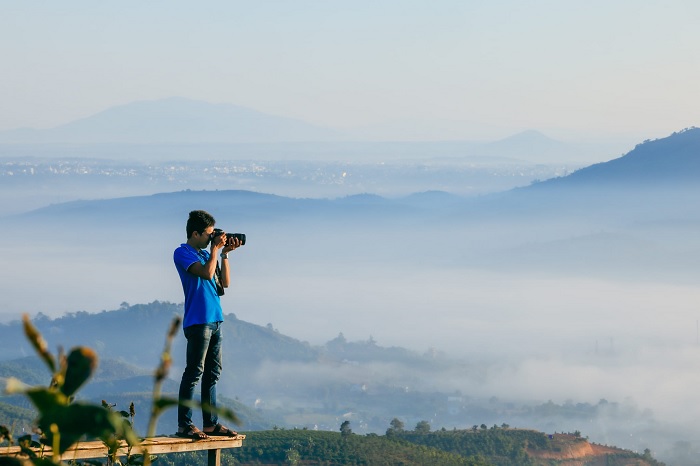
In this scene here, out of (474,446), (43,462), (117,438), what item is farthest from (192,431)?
(474,446)

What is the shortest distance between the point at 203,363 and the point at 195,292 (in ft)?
2.00

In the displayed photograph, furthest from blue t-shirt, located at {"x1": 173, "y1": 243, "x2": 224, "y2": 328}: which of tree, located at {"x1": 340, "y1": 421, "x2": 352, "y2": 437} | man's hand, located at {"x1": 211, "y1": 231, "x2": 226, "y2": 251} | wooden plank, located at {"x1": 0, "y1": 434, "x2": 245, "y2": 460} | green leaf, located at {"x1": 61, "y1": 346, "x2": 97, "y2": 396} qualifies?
tree, located at {"x1": 340, "y1": 421, "x2": 352, "y2": 437}

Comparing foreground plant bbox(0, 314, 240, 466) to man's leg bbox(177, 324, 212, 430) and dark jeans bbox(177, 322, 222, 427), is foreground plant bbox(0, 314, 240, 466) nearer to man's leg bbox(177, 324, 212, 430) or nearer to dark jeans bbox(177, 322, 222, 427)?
dark jeans bbox(177, 322, 222, 427)

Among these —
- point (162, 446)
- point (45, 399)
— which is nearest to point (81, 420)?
point (45, 399)

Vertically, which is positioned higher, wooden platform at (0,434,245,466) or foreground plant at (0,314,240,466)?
foreground plant at (0,314,240,466)

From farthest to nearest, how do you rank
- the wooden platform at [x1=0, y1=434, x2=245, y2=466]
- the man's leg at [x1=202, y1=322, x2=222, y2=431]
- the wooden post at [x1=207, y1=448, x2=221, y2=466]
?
the man's leg at [x1=202, y1=322, x2=222, y2=431] → the wooden post at [x1=207, y1=448, x2=221, y2=466] → the wooden platform at [x1=0, y1=434, x2=245, y2=466]

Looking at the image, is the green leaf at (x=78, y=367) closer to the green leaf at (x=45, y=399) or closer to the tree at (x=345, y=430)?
the green leaf at (x=45, y=399)

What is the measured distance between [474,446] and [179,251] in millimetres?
78810

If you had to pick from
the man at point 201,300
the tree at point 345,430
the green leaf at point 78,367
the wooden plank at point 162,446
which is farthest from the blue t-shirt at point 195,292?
the tree at point 345,430

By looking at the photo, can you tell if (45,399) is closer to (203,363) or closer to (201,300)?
(201,300)

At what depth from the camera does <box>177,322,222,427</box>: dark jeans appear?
10.3 meters

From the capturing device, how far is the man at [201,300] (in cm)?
1024

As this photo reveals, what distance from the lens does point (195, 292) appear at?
10.3m

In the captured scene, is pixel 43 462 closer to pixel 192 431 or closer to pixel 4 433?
pixel 4 433
